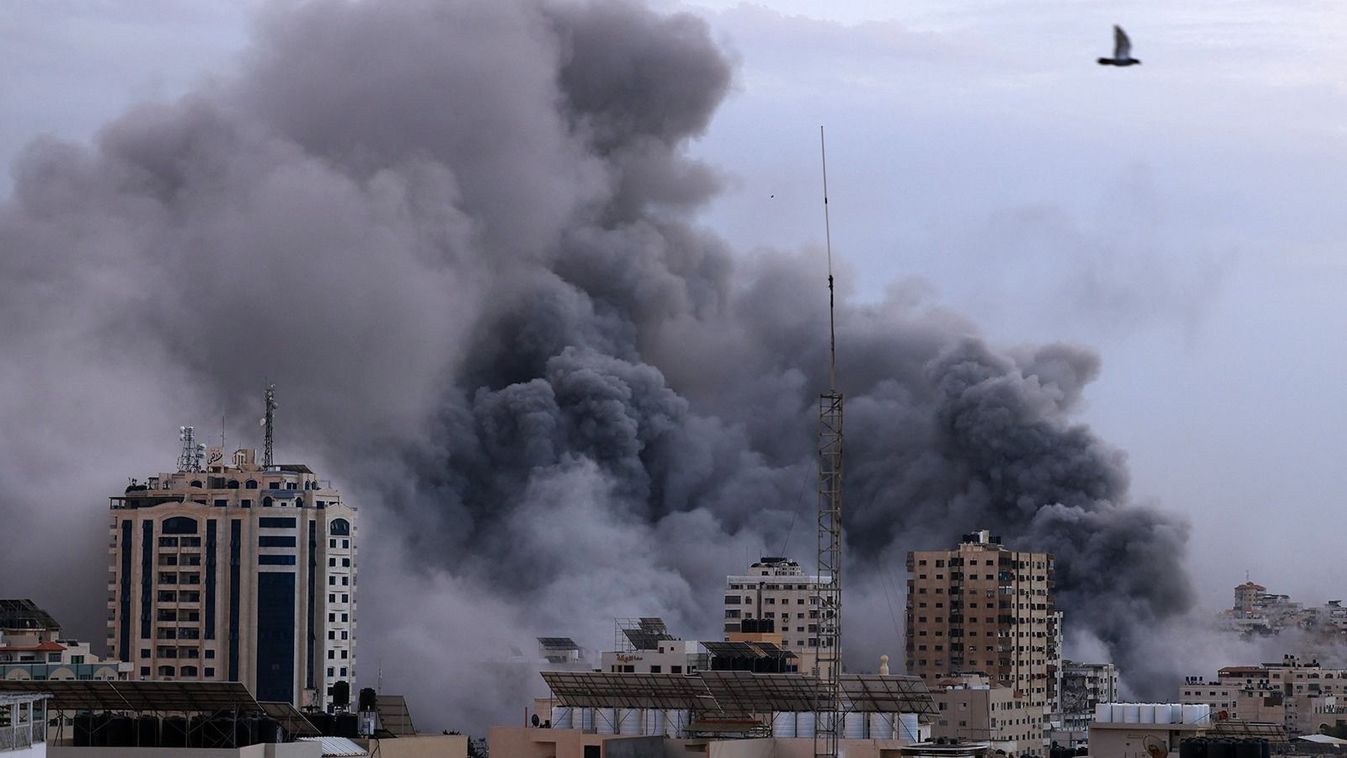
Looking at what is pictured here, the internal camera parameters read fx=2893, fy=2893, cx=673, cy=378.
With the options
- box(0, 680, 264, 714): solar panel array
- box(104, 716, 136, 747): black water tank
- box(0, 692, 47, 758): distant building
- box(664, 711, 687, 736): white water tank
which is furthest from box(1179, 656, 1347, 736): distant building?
box(0, 692, 47, 758): distant building

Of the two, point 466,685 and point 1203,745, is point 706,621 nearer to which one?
point 466,685

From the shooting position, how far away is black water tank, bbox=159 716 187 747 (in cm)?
2906

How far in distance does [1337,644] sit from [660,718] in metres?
85.6

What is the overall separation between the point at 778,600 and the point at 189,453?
19866mm

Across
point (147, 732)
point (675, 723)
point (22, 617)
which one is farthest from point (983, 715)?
A: point (147, 732)

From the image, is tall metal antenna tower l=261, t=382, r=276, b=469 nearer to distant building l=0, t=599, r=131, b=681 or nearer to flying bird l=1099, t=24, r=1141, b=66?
distant building l=0, t=599, r=131, b=681

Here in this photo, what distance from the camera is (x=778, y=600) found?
86.9 metres

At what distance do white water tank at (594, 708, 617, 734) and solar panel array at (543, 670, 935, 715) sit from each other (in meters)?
0.09

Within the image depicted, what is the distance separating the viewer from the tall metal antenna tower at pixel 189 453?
75500mm

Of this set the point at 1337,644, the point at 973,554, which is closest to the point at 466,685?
the point at 973,554

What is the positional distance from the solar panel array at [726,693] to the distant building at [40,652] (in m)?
21.9

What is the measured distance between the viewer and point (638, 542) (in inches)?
3543

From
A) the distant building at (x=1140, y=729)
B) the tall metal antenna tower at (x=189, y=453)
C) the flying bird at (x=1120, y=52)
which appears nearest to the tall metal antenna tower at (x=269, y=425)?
the tall metal antenna tower at (x=189, y=453)

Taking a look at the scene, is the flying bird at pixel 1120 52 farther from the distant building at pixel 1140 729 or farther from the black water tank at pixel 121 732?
the distant building at pixel 1140 729
